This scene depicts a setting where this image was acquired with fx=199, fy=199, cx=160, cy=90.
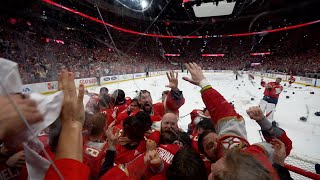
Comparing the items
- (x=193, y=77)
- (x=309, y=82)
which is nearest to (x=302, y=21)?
(x=193, y=77)

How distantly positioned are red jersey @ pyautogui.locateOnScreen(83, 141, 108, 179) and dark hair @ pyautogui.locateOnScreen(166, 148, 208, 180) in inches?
20.2

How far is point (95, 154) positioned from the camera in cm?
133

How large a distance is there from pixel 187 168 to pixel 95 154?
68 cm

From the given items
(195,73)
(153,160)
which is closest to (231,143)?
(153,160)

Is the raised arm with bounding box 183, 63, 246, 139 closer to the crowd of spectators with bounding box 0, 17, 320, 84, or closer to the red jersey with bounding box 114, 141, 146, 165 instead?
the red jersey with bounding box 114, 141, 146, 165

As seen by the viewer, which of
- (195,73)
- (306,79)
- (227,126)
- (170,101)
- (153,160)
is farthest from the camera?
(306,79)

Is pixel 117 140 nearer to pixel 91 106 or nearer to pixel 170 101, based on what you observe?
pixel 91 106

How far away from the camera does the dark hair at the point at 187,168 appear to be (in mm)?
928

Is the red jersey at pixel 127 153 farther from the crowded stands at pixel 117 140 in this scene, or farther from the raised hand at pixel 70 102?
the raised hand at pixel 70 102

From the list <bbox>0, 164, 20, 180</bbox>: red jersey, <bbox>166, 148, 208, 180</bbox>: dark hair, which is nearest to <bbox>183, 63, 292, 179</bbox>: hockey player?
<bbox>166, 148, 208, 180</bbox>: dark hair

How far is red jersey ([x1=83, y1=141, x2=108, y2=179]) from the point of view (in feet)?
4.08

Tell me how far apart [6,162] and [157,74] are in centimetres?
1395

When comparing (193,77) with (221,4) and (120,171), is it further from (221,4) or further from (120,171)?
(221,4)

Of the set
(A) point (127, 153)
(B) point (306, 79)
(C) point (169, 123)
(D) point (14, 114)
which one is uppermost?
(D) point (14, 114)
